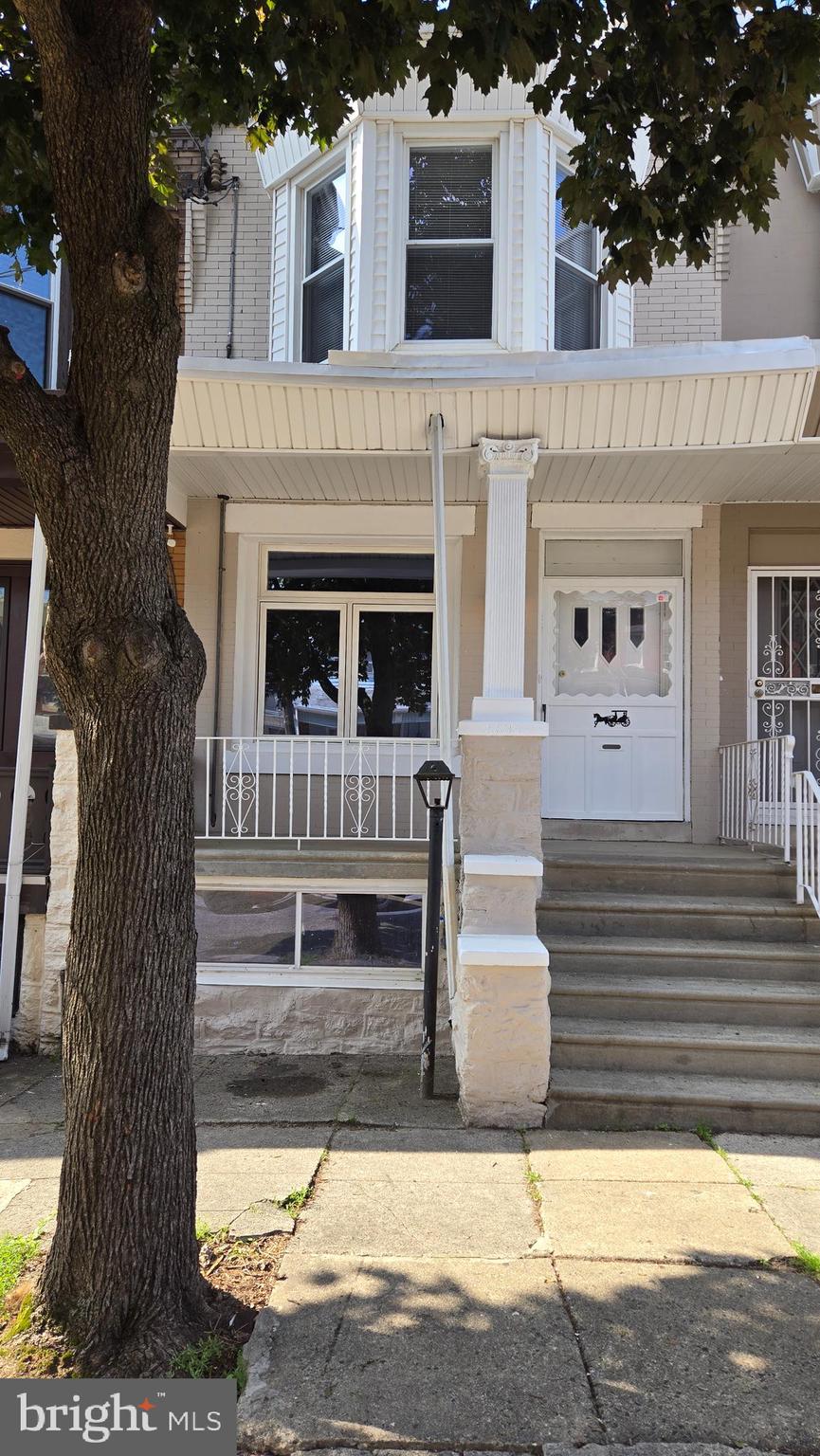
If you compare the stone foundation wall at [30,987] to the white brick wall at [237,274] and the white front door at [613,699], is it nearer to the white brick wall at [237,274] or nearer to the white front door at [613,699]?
the white front door at [613,699]

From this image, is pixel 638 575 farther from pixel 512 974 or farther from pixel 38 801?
pixel 38 801

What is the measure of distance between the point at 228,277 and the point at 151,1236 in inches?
313

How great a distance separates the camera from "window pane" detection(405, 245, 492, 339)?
26.0 ft

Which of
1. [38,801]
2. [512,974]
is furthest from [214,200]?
[512,974]

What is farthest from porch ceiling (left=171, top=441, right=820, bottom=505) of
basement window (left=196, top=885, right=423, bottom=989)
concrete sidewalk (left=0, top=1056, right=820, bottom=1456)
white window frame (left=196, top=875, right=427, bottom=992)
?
concrete sidewalk (left=0, top=1056, right=820, bottom=1456)

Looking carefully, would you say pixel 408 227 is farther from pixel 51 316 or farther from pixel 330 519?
pixel 51 316

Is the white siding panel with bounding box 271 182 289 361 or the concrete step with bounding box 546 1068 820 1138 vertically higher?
the white siding panel with bounding box 271 182 289 361

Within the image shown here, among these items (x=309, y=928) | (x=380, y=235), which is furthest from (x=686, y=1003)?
(x=380, y=235)

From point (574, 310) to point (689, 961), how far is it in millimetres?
5189

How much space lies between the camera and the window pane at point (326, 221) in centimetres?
826

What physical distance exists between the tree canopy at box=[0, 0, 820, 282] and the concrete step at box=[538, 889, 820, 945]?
357 centimetres

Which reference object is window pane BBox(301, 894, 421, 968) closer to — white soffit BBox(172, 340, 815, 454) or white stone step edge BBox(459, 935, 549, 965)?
white stone step edge BBox(459, 935, 549, 965)

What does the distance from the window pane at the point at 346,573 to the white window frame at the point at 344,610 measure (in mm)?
47

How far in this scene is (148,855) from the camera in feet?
10.3
